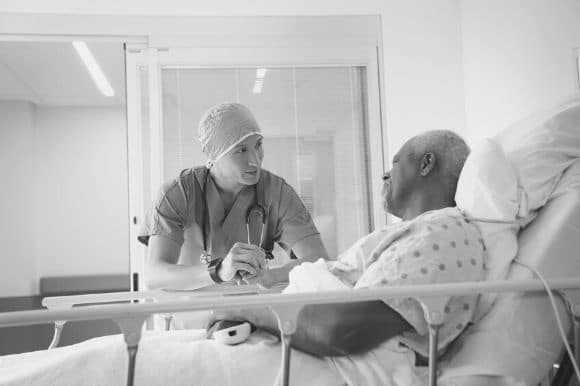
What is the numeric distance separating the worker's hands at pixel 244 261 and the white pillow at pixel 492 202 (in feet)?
2.03

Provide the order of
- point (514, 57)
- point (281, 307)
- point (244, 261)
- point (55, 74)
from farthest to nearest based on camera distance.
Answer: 1. point (55, 74)
2. point (514, 57)
3. point (244, 261)
4. point (281, 307)

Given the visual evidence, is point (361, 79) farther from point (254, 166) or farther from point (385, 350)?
point (385, 350)

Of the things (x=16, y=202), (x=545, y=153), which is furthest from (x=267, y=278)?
(x=16, y=202)

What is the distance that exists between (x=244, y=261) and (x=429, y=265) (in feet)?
2.26

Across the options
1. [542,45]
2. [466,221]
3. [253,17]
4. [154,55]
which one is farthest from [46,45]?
[466,221]

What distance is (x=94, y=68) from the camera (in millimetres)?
5707

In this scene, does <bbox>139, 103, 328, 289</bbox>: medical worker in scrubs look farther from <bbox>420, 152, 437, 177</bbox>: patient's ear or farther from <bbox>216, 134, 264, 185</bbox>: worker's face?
<bbox>420, 152, 437, 177</bbox>: patient's ear

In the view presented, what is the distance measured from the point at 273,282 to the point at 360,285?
2.37ft

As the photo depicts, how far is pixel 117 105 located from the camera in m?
6.98

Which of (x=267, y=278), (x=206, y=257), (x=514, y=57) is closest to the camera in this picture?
(x=267, y=278)

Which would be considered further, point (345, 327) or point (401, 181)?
point (401, 181)

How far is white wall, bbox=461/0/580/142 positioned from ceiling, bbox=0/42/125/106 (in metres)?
3.03

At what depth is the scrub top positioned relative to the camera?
7.50 ft

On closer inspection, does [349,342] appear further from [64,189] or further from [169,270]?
[64,189]
